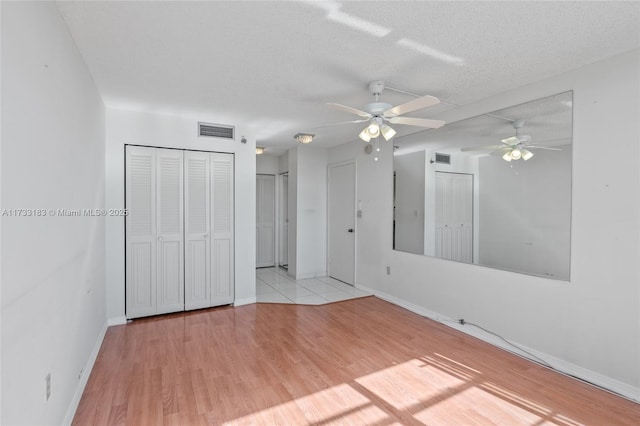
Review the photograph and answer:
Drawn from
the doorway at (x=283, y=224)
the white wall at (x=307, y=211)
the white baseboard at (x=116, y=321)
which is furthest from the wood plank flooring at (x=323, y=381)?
the doorway at (x=283, y=224)

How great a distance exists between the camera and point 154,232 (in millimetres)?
3736

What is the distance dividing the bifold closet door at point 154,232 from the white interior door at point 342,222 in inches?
107

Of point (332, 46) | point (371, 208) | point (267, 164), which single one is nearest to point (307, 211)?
point (371, 208)

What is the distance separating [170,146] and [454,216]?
3.57 meters

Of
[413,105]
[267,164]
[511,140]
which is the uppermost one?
[267,164]

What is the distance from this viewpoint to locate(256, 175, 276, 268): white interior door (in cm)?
682

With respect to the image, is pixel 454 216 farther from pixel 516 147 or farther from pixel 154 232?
pixel 154 232

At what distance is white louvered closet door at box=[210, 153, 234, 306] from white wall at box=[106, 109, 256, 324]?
8 cm

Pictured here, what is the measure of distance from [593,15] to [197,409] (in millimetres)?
3534

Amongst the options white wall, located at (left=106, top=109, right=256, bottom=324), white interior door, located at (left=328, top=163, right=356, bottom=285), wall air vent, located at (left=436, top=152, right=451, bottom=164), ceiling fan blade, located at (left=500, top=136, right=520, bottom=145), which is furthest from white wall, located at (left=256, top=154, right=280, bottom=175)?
ceiling fan blade, located at (left=500, top=136, right=520, bottom=145)

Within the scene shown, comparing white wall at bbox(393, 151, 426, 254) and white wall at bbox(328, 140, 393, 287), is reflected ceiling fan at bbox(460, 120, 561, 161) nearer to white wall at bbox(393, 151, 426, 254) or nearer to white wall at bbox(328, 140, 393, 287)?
white wall at bbox(393, 151, 426, 254)

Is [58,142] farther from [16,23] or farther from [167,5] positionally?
[167,5]

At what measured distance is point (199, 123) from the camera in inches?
156

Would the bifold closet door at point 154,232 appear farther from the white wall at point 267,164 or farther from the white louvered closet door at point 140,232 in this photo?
the white wall at point 267,164
